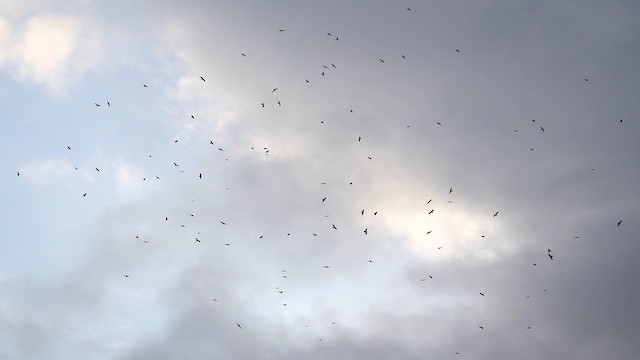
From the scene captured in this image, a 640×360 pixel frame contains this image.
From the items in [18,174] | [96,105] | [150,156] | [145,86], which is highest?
[145,86]

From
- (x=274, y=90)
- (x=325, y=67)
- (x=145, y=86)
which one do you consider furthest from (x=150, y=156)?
(x=325, y=67)

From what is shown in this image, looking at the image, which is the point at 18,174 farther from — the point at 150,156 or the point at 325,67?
the point at 325,67

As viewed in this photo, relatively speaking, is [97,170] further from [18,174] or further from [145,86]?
[145,86]

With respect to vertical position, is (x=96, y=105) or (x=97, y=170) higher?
(x=96, y=105)

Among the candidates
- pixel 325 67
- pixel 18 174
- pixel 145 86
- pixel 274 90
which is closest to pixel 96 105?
pixel 145 86

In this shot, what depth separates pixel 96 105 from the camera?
8188cm

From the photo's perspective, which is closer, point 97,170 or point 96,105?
point 96,105

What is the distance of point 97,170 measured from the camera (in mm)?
88375

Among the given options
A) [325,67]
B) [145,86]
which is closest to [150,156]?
[145,86]

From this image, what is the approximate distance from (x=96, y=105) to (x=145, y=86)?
13.3 m

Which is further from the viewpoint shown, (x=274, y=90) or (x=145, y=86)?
(x=274, y=90)

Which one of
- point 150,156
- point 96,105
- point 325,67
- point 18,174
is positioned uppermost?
point 325,67

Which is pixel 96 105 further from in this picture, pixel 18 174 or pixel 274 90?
pixel 274 90

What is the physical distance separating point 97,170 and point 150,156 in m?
18.3
